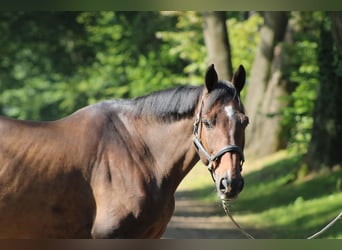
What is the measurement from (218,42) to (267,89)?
63.0 inches

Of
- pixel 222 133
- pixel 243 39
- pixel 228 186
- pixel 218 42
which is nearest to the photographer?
pixel 228 186

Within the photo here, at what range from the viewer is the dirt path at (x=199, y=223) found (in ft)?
38.8

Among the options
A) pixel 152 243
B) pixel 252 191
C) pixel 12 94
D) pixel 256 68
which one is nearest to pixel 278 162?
pixel 252 191

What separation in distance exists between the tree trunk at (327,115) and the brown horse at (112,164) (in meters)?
8.65

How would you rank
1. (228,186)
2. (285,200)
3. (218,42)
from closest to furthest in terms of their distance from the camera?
(228,186)
(285,200)
(218,42)

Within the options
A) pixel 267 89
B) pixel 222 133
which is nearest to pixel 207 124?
pixel 222 133

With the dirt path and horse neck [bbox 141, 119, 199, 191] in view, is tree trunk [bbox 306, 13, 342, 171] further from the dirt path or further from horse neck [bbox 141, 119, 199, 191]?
horse neck [bbox 141, 119, 199, 191]

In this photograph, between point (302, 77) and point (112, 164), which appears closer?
point (112, 164)

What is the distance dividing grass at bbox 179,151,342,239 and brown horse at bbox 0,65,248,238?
18.4 feet

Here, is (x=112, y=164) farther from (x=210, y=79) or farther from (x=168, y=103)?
(x=210, y=79)

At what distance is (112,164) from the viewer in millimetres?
5145

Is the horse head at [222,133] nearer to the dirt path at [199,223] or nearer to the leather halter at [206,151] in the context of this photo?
the leather halter at [206,151]

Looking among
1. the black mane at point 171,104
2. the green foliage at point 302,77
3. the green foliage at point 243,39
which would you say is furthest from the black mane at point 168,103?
the green foliage at point 243,39

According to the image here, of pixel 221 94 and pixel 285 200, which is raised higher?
pixel 221 94
